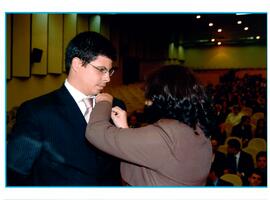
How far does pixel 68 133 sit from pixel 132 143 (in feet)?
0.64

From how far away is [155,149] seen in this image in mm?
711

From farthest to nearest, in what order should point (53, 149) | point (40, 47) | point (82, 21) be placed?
1. point (40, 47)
2. point (82, 21)
3. point (53, 149)

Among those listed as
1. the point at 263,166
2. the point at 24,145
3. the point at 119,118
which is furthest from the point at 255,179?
the point at 24,145

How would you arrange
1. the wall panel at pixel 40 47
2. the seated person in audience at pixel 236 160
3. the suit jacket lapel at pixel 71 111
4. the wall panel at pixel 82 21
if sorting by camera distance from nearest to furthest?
the suit jacket lapel at pixel 71 111 → the wall panel at pixel 82 21 → the seated person in audience at pixel 236 160 → the wall panel at pixel 40 47

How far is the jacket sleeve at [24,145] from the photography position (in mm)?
770

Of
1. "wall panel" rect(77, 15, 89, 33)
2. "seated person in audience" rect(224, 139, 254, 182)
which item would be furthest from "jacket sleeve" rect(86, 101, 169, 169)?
"seated person in audience" rect(224, 139, 254, 182)

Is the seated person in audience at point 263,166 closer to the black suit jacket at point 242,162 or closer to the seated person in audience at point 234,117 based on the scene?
the black suit jacket at point 242,162

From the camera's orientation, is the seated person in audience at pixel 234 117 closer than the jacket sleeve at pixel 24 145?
No

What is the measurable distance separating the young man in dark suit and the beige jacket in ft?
0.37

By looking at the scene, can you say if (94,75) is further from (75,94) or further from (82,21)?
(82,21)

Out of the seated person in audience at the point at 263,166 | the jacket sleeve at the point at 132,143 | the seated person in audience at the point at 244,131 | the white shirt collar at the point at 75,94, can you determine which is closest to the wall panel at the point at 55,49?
the seated person in audience at the point at 263,166

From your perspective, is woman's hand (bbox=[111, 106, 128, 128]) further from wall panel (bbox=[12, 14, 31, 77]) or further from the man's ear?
wall panel (bbox=[12, 14, 31, 77])
